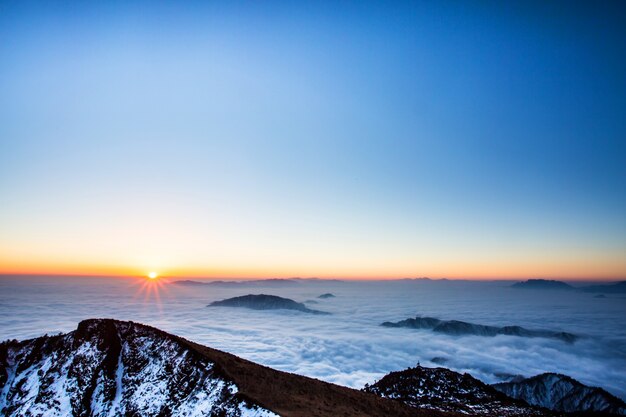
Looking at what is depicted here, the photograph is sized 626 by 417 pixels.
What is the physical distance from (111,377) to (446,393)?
5881 cm

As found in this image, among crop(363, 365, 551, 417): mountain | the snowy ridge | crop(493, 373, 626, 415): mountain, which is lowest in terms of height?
crop(493, 373, 626, 415): mountain

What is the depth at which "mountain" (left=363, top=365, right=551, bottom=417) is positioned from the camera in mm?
53616

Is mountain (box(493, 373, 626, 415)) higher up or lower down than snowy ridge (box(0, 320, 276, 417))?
lower down

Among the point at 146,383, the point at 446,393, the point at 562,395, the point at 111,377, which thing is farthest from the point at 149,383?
the point at 562,395

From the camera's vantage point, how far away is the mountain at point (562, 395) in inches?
3858

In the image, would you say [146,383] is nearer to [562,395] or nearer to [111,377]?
[111,377]

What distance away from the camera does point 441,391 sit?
222ft

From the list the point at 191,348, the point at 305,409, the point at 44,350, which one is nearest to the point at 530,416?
the point at 305,409

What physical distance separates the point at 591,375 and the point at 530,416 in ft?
488

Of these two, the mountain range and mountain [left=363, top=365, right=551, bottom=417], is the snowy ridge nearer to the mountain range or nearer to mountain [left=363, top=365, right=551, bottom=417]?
the mountain range

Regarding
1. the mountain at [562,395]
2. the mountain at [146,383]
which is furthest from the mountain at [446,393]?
the mountain at [562,395]

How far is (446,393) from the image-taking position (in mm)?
66500

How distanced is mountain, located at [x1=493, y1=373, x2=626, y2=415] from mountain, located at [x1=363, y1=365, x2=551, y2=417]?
180 feet

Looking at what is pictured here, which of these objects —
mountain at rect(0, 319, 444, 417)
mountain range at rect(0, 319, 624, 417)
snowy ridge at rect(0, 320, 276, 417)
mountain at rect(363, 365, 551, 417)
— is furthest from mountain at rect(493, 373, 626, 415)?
snowy ridge at rect(0, 320, 276, 417)
